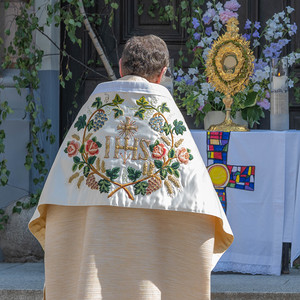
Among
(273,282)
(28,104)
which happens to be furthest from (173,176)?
(28,104)

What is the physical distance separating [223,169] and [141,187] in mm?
1521

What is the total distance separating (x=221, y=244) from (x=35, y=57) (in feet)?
8.52

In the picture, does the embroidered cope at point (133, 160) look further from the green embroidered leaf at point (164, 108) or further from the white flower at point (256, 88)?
the white flower at point (256, 88)

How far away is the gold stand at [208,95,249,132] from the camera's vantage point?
14.0ft

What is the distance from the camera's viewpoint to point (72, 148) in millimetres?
2863

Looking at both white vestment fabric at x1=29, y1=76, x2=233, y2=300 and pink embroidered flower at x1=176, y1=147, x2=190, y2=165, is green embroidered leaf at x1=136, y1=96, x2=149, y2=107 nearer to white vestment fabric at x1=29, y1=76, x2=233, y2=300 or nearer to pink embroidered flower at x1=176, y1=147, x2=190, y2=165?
white vestment fabric at x1=29, y1=76, x2=233, y2=300

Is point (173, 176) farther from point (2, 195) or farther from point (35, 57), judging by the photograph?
point (2, 195)

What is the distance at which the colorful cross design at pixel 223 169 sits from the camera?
420cm

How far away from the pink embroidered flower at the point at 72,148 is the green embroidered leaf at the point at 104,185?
0.16 meters

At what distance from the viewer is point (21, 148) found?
216 inches

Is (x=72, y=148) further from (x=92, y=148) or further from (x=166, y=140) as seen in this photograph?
(x=166, y=140)

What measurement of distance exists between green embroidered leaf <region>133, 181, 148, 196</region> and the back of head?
15.1 inches

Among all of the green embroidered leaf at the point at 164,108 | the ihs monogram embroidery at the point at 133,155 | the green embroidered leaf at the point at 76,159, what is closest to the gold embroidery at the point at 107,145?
the ihs monogram embroidery at the point at 133,155

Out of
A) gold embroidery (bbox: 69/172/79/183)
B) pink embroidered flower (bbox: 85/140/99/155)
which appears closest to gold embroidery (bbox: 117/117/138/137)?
pink embroidered flower (bbox: 85/140/99/155)
